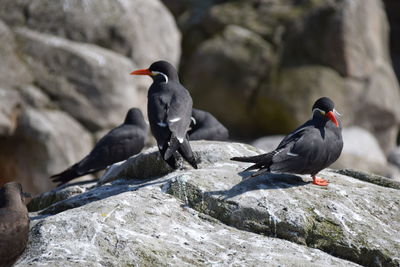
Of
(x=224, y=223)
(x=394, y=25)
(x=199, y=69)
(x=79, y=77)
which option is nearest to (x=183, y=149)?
(x=224, y=223)

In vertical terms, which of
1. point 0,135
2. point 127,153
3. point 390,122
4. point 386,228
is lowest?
point 390,122

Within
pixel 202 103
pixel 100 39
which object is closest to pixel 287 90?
pixel 202 103

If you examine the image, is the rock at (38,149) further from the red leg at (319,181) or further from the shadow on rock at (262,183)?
the red leg at (319,181)

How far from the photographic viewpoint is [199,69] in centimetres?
1772

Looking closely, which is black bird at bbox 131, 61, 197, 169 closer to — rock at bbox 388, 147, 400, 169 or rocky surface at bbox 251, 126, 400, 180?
rocky surface at bbox 251, 126, 400, 180

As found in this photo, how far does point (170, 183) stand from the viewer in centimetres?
599

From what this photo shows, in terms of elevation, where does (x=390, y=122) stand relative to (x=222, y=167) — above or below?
below

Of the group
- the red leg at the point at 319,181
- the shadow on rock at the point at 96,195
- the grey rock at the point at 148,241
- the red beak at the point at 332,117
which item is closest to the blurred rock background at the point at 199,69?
the shadow on rock at the point at 96,195

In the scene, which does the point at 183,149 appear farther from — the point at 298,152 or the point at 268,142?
the point at 268,142

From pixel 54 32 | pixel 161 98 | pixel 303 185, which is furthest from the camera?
pixel 54 32

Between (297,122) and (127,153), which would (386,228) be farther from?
(297,122)

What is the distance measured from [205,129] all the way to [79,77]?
4.59 m

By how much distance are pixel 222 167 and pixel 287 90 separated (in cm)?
1056

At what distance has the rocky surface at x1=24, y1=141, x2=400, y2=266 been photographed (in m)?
4.93
